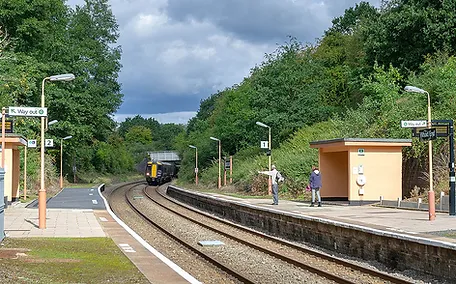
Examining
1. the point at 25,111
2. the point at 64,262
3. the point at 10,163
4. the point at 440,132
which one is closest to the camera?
the point at 64,262

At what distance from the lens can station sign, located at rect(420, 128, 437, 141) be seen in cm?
1853

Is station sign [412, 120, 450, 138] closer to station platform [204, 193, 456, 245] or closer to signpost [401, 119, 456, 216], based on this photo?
signpost [401, 119, 456, 216]

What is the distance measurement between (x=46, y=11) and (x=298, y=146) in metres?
22.7

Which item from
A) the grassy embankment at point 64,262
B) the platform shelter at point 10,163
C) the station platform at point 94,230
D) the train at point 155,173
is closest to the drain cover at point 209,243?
the station platform at point 94,230

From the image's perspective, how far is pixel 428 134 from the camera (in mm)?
18625

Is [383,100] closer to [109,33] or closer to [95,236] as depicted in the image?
[95,236]

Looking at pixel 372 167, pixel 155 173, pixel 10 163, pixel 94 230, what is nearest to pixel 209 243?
pixel 94 230

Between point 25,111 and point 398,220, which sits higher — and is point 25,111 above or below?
above

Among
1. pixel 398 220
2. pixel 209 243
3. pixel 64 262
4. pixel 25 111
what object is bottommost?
pixel 209 243

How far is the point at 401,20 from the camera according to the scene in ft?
133

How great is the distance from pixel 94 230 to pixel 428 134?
33.7 ft

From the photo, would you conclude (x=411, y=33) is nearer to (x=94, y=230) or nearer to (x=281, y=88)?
(x=281, y=88)

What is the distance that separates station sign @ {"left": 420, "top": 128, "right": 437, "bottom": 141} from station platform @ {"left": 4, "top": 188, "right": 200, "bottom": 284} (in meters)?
8.64

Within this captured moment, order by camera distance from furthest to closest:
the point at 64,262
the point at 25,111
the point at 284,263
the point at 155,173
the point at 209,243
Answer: the point at 155,173
the point at 209,243
the point at 25,111
the point at 284,263
the point at 64,262
